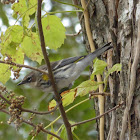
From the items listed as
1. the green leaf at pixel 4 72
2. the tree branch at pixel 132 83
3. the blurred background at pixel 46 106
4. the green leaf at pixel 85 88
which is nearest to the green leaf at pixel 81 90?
the green leaf at pixel 85 88

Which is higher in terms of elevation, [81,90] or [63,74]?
[63,74]

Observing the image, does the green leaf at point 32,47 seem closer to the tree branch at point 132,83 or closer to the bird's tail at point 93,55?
the bird's tail at point 93,55

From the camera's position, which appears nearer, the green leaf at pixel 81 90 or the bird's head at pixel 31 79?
the green leaf at pixel 81 90

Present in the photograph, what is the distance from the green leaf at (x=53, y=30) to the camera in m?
1.69

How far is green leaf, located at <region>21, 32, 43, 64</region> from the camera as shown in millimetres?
1771

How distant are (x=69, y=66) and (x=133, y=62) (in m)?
0.74

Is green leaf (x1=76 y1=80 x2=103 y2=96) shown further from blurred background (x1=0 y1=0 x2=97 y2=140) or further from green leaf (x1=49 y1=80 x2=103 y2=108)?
blurred background (x1=0 y1=0 x2=97 y2=140)

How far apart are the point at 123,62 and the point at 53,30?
0.46 meters

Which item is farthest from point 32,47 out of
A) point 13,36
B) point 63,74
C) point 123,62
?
point 123,62

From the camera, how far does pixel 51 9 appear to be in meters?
3.47

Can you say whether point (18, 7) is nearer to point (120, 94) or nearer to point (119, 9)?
point (119, 9)

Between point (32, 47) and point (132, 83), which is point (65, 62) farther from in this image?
point (132, 83)

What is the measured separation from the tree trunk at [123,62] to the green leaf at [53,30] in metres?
0.30

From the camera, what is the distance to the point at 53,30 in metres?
1.71
